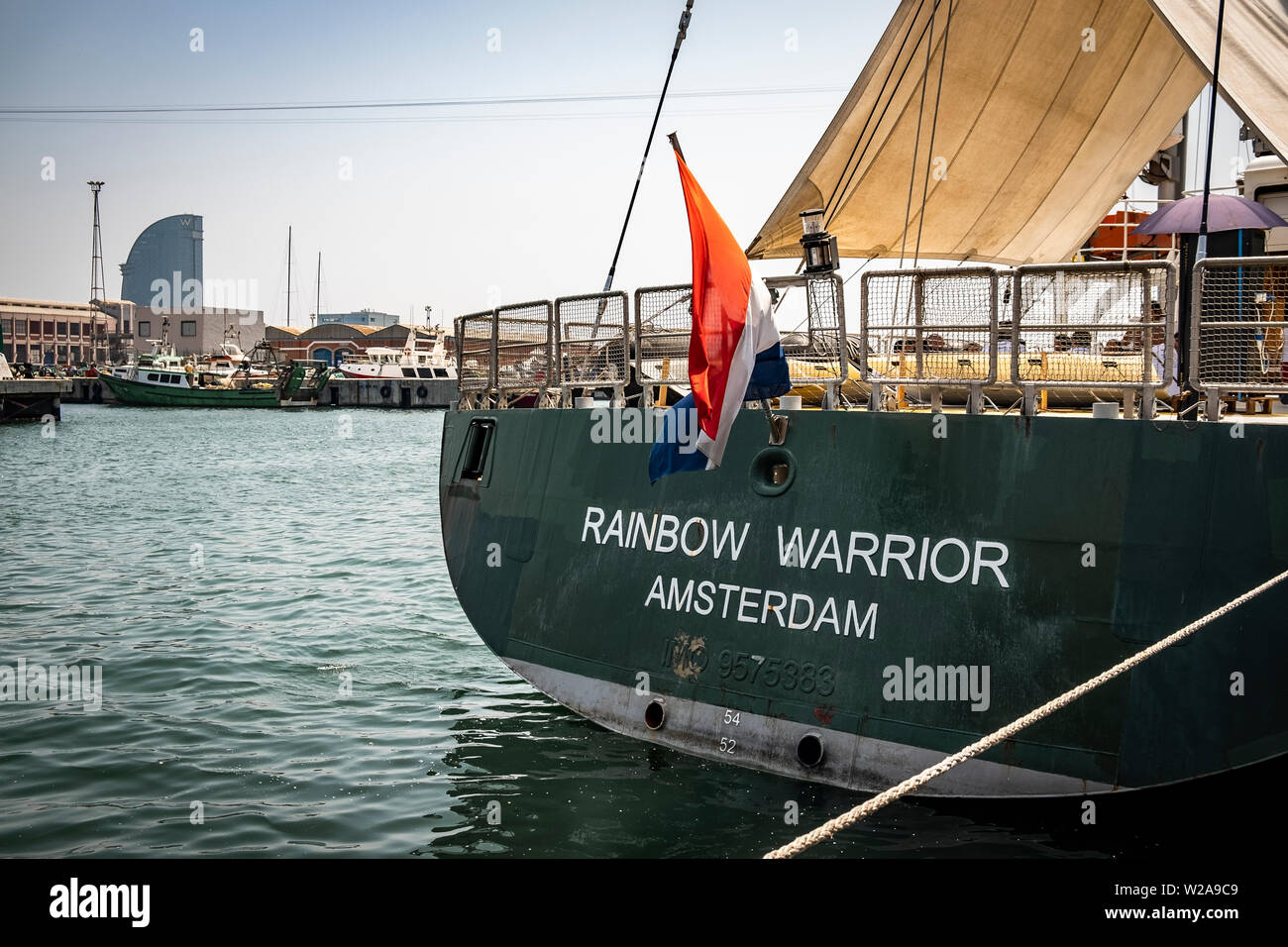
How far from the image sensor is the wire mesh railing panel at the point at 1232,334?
6.86 meters

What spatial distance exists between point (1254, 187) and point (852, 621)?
7.57 metres

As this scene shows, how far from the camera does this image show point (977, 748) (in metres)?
5.32

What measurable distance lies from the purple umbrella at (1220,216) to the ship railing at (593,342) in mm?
4807

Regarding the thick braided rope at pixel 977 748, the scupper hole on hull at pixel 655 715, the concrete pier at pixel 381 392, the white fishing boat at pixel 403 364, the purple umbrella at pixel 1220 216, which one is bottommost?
the scupper hole on hull at pixel 655 715

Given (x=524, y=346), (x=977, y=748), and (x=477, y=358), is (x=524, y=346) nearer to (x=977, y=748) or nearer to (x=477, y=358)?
(x=477, y=358)

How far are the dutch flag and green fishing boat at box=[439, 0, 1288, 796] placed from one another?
0.94 meters

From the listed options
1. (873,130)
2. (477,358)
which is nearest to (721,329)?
(477,358)

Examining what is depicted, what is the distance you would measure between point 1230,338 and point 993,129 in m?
6.96

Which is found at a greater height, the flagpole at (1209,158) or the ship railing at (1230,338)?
the flagpole at (1209,158)

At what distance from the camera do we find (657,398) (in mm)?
10000

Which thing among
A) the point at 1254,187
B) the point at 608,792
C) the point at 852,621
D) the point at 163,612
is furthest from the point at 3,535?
the point at 1254,187

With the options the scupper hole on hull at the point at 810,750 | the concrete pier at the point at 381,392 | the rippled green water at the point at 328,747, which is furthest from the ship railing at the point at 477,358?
the concrete pier at the point at 381,392

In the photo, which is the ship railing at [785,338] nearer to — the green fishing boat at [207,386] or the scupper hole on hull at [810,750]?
the scupper hole on hull at [810,750]

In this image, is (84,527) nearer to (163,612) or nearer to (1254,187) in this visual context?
(163,612)
